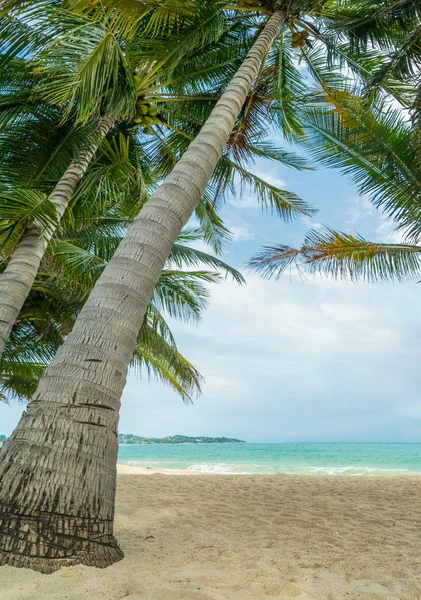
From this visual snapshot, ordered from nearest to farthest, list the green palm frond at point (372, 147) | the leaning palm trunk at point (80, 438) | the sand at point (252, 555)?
the sand at point (252, 555) < the leaning palm trunk at point (80, 438) < the green palm frond at point (372, 147)

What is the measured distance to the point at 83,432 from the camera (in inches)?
95.5

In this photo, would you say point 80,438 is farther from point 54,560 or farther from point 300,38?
point 300,38

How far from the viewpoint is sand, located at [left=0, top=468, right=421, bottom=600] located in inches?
81.5

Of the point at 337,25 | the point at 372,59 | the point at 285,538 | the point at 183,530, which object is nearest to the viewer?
the point at 285,538

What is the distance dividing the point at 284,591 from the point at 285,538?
1492 millimetres

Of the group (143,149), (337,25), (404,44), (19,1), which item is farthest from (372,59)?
(19,1)

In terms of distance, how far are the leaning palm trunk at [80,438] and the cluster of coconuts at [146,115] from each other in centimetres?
428

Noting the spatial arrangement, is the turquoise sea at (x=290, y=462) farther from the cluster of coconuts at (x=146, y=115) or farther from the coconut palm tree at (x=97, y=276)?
the cluster of coconuts at (x=146, y=115)

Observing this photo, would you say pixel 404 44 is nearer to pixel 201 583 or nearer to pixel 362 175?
pixel 362 175

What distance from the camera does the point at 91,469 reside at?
2.38m

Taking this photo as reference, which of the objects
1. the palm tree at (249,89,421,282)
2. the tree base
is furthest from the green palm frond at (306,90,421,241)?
the tree base

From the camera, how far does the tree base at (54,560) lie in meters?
2.10

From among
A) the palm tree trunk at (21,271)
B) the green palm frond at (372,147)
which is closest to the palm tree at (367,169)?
the green palm frond at (372,147)

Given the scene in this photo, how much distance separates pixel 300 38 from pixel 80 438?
A: 24.1 feet
